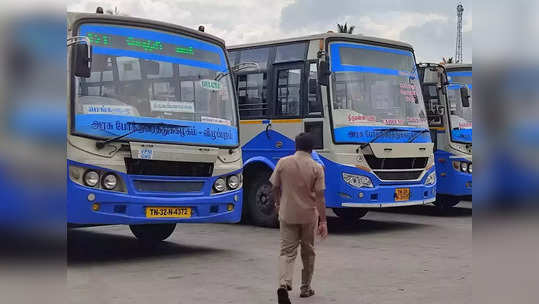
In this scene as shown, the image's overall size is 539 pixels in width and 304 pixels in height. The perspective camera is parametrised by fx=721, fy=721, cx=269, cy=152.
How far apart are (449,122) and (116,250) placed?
729cm

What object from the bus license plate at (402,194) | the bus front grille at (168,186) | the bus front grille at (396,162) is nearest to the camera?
the bus front grille at (168,186)

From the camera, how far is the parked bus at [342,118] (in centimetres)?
1164

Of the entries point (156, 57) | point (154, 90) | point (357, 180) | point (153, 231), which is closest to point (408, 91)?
point (357, 180)

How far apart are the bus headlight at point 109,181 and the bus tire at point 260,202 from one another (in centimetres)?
458

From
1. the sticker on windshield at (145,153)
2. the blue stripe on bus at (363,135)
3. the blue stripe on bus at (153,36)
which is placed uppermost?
the blue stripe on bus at (153,36)

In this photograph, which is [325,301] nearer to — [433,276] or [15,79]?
[433,276]

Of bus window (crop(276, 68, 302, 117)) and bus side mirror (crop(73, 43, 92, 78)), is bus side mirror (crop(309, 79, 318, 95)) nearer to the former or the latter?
bus window (crop(276, 68, 302, 117))

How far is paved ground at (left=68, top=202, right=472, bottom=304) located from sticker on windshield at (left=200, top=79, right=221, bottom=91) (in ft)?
7.43

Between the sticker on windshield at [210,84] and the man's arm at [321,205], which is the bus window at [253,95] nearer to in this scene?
the sticker on windshield at [210,84]

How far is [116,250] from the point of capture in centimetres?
1026

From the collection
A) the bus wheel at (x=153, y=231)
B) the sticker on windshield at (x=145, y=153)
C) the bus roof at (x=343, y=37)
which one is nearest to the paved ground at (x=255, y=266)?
the bus wheel at (x=153, y=231)

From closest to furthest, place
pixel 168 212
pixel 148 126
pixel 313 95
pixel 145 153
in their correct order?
pixel 145 153 < pixel 148 126 < pixel 168 212 < pixel 313 95

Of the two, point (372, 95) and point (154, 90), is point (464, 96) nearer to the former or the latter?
point (372, 95)

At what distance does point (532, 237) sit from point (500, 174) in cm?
21
